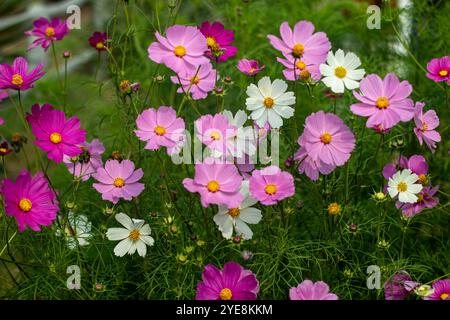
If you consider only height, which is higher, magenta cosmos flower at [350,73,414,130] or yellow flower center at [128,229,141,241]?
magenta cosmos flower at [350,73,414,130]

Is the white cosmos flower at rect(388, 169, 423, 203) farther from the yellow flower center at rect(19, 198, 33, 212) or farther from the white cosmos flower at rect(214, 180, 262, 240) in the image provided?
the yellow flower center at rect(19, 198, 33, 212)

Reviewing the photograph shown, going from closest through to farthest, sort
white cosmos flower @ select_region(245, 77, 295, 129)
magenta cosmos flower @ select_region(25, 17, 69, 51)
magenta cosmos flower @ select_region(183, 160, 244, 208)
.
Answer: magenta cosmos flower @ select_region(183, 160, 244, 208), white cosmos flower @ select_region(245, 77, 295, 129), magenta cosmos flower @ select_region(25, 17, 69, 51)

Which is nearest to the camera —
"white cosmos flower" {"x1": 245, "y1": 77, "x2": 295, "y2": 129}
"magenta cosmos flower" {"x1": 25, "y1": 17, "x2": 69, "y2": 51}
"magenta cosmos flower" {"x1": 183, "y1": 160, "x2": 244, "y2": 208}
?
"magenta cosmos flower" {"x1": 183, "y1": 160, "x2": 244, "y2": 208}

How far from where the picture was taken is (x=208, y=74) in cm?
108

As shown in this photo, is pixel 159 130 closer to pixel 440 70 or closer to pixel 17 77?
pixel 17 77

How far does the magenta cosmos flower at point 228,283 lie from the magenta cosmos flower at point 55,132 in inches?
9.8

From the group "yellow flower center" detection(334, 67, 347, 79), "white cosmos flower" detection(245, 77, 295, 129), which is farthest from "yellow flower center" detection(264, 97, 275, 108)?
"yellow flower center" detection(334, 67, 347, 79)

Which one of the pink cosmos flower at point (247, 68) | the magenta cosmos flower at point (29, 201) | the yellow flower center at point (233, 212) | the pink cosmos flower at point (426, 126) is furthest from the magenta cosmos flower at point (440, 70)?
the magenta cosmos flower at point (29, 201)

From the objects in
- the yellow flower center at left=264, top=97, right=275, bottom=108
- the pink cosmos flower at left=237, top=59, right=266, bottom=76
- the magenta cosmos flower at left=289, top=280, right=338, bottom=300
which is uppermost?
the pink cosmos flower at left=237, top=59, right=266, bottom=76

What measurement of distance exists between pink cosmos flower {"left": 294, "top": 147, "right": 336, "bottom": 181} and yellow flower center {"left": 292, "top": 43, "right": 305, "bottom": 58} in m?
0.14

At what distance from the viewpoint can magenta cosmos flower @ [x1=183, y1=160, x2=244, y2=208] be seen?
0.90m

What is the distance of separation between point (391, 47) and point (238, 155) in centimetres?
80
